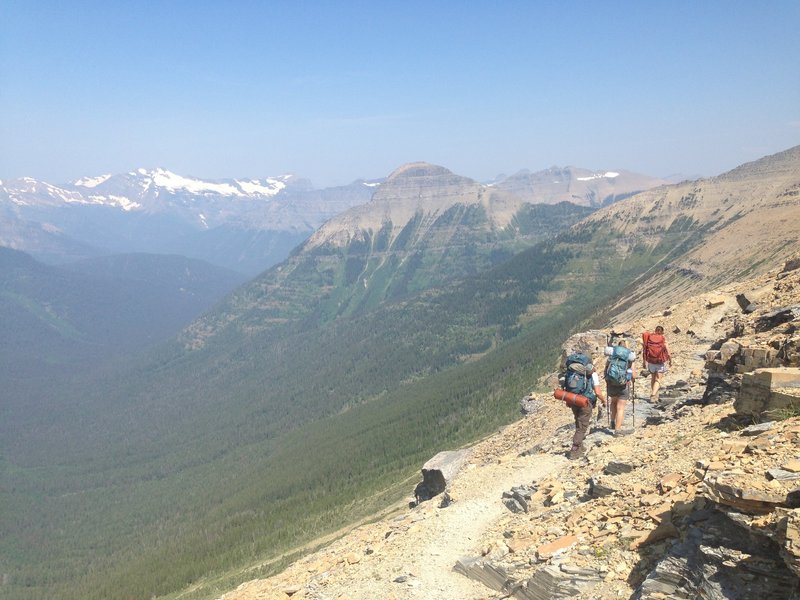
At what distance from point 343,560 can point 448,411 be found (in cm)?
16218

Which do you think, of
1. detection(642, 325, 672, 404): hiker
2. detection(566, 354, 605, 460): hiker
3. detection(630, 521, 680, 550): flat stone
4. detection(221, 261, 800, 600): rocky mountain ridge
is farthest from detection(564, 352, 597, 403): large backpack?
detection(630, 521, 680, 550): flat stone

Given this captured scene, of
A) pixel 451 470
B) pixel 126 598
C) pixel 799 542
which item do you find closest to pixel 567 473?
pixel 799 542

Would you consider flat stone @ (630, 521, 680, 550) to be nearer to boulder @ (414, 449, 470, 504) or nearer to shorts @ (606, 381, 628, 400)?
shorts @ (606, 381, 628, 400)

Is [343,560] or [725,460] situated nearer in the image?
[725,460]

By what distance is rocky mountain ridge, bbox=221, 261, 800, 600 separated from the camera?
1284cm

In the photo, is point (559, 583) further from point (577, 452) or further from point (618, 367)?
point (618, 367)

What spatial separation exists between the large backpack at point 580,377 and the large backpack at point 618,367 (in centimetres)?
184

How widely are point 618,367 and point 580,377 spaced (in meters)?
2.66

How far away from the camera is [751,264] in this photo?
17838cm

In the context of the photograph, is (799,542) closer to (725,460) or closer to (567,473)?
(725,460)

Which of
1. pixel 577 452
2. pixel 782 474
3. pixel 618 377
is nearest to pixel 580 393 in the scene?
pixel 618 377

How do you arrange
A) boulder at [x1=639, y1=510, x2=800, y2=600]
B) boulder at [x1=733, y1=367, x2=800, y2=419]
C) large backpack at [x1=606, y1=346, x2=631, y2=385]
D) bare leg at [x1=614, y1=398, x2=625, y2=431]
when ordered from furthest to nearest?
bare leg at [x1=614, y1=398, x2=625, y2=431] < large backpack at [x1=606, y1=346, x2=631, y2=385] < boulder at [x1=733, y1=367, x2=800, y2=419] < boulder at [x1=639, y1=510, x2=800, y2=600]

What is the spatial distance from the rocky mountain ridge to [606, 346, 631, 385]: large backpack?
102 inches

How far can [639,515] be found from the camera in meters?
17.3
